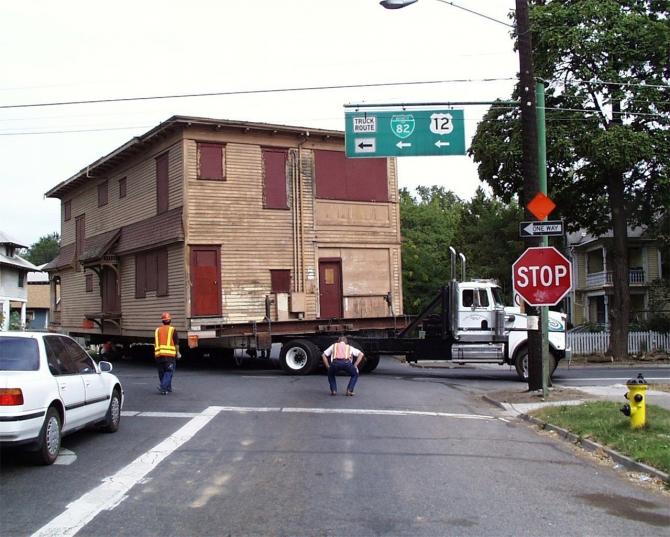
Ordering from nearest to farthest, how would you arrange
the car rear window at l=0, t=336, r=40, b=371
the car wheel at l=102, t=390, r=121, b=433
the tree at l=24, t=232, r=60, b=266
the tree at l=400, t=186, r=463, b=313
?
the car rear window at l=0, t=336, r=40, b=371 → the car wheel at l=102, t=390, r=121, b=433 → the tree at l=400, t=186, r=463, b=313 → the tree at l=24, t=232, r=60, b=266

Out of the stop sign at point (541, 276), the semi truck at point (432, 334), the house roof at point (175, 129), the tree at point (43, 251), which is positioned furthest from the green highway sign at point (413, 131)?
the tree at point (43, 251)

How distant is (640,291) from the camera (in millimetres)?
43781

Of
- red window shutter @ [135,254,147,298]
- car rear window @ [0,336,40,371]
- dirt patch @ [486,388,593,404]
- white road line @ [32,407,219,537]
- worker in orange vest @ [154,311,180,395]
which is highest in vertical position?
red window shutter @ [135,254,147,298]

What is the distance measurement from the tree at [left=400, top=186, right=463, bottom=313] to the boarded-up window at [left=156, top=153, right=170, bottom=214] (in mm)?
16108

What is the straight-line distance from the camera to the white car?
7.24 meters

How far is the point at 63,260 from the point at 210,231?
13945 mm

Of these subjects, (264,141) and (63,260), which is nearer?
(264,141)

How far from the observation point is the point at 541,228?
13.8 meters

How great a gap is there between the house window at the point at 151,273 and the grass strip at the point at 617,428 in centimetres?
1507

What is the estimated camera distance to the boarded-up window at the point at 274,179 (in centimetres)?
2372

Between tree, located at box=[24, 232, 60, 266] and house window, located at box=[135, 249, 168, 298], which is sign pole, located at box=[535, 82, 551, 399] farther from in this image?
tree, located at box=[24, 232, 60, 266]

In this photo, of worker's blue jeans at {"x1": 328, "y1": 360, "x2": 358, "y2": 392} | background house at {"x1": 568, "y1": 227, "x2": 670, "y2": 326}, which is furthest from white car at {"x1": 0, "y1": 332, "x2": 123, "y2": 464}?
background house at {"x1": 568, "y1": 227, "x2": 670, "y2": 326}

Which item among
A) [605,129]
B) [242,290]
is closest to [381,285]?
[242,290]

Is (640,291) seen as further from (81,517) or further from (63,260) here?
(81,517)
